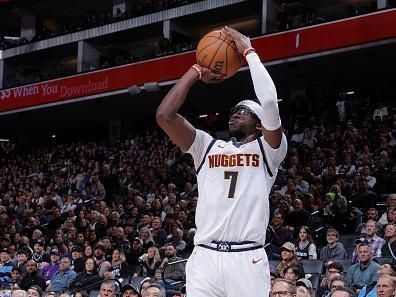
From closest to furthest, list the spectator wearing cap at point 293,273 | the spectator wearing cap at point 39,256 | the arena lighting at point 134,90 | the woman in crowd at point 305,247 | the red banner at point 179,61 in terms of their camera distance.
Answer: the spectator wearing cap at point 293,273 < the woman in crowd at point 305,247 < the spectator wearing cap at point 39,256 < the red banner at point 179,61 < the arena lighting at point 134,90

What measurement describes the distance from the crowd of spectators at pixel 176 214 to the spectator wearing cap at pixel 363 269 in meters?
0.01

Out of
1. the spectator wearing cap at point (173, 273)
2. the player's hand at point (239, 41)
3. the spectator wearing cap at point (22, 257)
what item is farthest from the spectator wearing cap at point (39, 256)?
the player's hand at point (239, 41)

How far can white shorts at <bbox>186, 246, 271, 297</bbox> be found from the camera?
14.8ft

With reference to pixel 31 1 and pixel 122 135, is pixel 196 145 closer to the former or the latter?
pixel 122 135

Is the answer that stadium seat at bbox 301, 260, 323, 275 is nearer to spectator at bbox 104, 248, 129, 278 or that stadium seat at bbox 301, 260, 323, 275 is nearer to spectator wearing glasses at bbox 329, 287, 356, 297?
spectator wearing glasses at bbox 329, 287, 356, 297

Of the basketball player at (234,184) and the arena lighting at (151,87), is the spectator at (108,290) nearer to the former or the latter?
the basketball player at (234,184)

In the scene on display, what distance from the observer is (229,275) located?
14.8 ft

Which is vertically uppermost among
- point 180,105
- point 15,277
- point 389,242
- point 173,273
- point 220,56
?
point 220,56

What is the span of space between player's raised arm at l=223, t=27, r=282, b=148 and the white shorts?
0.69 m

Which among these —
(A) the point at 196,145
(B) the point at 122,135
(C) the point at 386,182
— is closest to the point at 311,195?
(C) the point at 386,182

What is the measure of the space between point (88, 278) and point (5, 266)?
8.83 feet

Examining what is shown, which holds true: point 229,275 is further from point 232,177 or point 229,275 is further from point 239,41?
point 239,41

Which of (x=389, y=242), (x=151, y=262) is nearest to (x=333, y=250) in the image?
(x=389, y=242)

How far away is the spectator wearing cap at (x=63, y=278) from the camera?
13.2 meters
